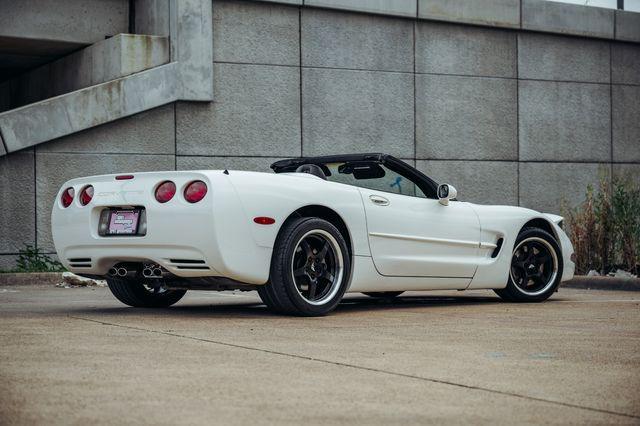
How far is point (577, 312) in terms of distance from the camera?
8.70 metres

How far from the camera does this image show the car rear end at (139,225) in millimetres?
7512

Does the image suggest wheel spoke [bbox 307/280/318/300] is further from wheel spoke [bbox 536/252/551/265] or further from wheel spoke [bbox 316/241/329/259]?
wheel spoke [bbox 536/252/551/265]

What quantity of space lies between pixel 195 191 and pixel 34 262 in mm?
6995

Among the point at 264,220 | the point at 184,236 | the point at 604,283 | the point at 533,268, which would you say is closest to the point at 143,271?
the point at 184,236

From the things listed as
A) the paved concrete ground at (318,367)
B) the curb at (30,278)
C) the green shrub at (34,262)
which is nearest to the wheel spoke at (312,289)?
the paved concrete ground at (318,367)

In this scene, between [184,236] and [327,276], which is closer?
[184,236]

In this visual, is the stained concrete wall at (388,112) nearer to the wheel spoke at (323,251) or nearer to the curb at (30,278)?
the curb at (30,278)

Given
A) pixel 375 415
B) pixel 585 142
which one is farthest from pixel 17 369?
pixel 585 142

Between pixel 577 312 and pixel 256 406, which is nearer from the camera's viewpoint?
pixel 256 406

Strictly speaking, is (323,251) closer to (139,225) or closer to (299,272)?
(299,272)

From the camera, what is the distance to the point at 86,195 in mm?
8305

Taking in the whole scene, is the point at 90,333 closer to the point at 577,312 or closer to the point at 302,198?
the point at 302,198

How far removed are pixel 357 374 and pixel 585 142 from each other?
14.4m

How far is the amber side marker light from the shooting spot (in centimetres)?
Result: 761
